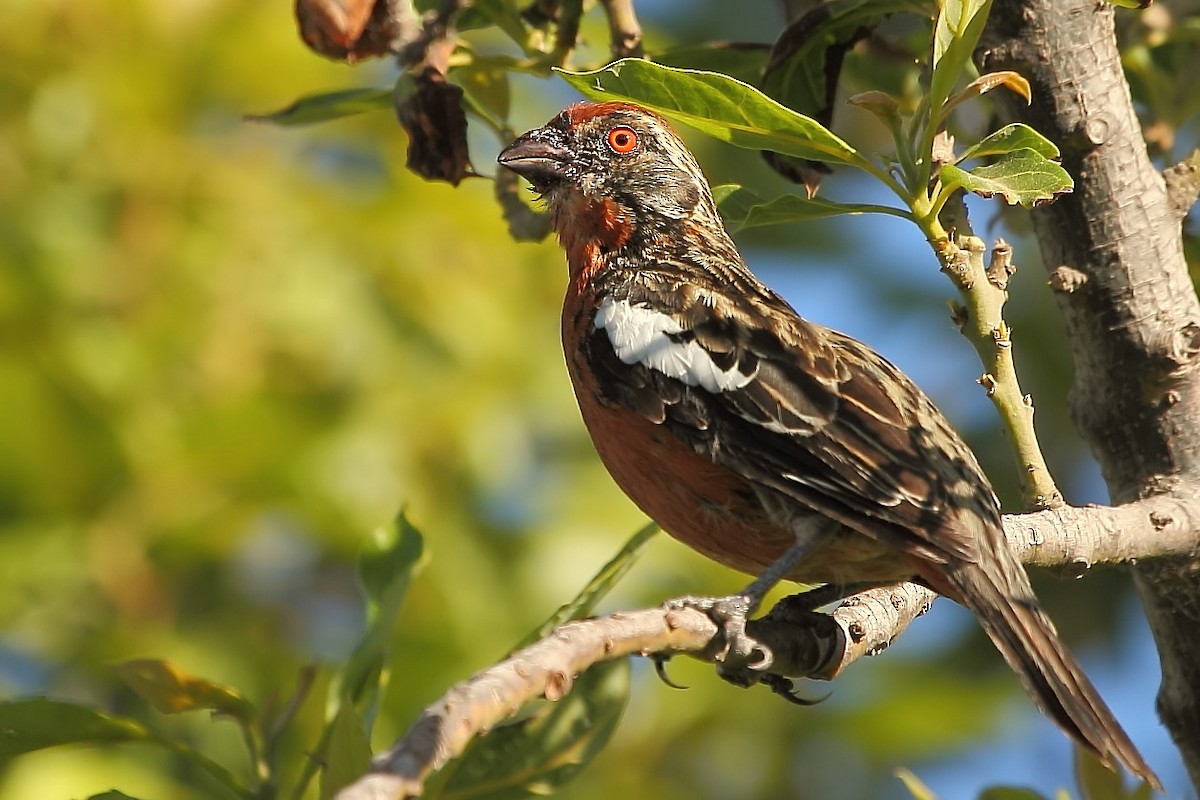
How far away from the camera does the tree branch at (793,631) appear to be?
220 cm

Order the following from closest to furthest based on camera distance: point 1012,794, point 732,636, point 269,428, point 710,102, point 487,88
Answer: point 732,636 → point 710,102 → point 1012,794 → point 487,88 → point 269,428

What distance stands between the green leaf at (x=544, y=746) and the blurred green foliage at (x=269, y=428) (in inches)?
58.9

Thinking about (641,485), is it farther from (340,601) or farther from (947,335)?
(947,335)

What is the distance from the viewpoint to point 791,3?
13.3 ft

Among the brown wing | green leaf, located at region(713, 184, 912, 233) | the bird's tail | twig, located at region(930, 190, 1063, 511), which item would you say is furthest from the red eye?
the bird's tail

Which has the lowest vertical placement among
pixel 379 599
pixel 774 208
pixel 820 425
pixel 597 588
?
pixel 379 599

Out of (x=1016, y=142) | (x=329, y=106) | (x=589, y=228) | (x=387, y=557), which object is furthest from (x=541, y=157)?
(x=1016, y=142)

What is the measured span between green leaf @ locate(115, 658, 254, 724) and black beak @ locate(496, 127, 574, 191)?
1.81 meters

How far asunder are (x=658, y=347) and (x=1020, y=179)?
1265 mm

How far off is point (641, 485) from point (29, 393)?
229 centimetres

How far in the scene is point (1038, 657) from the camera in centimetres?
343

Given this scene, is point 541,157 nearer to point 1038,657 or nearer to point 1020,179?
point 1020,179

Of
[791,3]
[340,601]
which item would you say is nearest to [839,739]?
[340,601]

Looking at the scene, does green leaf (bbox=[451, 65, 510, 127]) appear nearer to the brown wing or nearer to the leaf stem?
the brown wing
